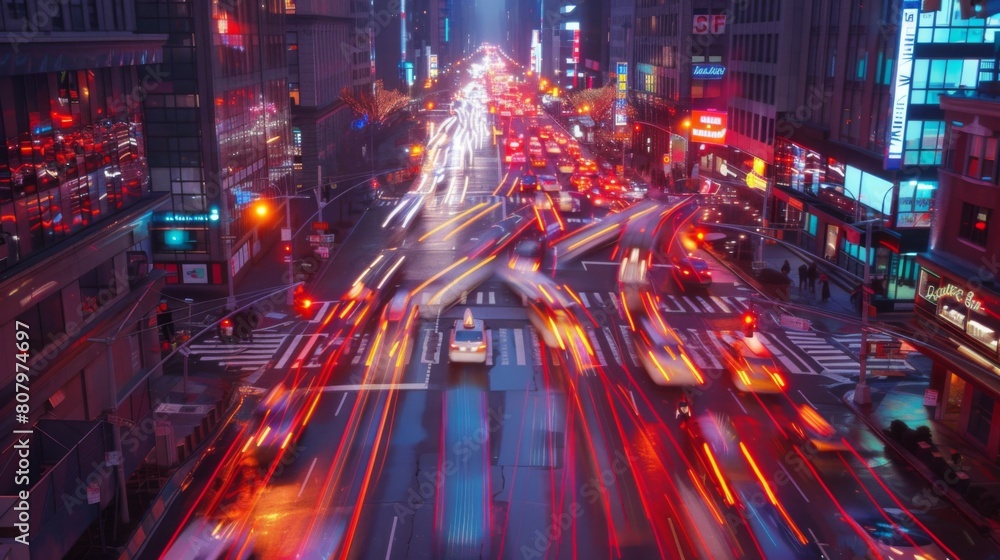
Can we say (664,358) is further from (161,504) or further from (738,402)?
(161,504)

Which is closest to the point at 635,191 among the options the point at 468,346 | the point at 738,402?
the point at 468,346

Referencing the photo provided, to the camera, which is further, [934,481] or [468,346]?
[468,346]

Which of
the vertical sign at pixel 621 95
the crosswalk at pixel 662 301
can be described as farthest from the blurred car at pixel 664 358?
the vertical sign at pixel 621 95

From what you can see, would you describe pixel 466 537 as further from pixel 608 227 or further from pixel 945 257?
pixel 608 227

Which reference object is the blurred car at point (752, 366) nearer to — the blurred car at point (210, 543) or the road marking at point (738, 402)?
the road marking at point (738, 402)

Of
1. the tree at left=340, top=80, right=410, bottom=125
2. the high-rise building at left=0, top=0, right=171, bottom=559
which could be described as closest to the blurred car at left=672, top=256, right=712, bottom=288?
the high-rise building at left=0, top=0, right=171, bottom=559

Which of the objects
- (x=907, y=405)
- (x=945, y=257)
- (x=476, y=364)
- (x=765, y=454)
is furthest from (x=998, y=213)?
(x=476, y=364)
